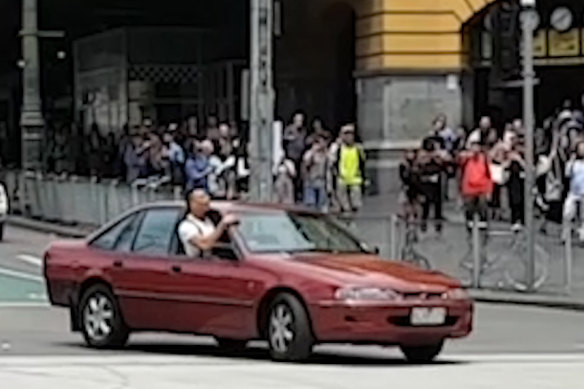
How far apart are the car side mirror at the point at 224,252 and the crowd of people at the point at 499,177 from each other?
11058mm

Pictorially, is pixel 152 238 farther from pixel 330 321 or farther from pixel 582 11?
pixel 582 11

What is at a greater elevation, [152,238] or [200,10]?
[200,10]

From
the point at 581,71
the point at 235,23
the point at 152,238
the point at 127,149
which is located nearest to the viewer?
the point at 152,238

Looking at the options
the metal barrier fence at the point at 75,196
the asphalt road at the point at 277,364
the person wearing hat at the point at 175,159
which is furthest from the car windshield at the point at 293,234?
the person wearing hat at the point at 175,159

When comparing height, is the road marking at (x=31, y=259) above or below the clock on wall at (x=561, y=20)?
below

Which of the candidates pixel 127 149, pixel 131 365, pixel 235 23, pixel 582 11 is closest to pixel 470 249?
pixel 131 365

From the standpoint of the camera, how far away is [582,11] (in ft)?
151

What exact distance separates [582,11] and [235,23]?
12619 mm

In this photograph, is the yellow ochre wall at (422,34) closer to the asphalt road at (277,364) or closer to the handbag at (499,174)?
the handbag at (499,174)

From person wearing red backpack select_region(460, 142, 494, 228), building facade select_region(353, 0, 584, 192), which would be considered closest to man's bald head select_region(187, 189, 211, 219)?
person wearing red backpack select_region(460, 142, 494, 228)

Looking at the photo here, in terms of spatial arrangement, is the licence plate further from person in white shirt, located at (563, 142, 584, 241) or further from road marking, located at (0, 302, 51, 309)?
person in white shirt, located at (563, 142, 584, 241)

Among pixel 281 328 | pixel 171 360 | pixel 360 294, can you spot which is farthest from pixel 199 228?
pixel 360 294

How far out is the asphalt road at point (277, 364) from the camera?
1648cm

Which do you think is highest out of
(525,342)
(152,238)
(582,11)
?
(582,11)
